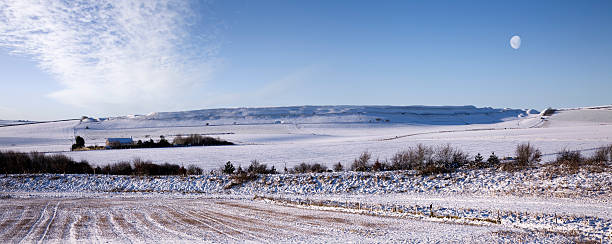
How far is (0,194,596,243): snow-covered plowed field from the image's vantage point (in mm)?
10203

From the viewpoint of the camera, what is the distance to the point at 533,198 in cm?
1573

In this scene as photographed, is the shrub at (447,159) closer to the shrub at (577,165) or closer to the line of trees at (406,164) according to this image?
the line of trees at (406,164)

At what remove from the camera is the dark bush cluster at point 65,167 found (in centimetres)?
2631

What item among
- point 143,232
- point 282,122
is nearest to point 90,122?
point 282,122

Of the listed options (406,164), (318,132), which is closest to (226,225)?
(406,164)

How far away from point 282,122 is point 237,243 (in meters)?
82.8

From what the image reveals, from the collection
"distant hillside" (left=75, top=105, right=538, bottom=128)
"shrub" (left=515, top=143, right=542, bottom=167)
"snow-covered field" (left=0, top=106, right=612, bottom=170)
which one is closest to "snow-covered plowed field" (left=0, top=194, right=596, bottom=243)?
"shrub" (left=515, top=143, right=542, bottom=167)

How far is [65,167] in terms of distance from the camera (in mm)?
27297

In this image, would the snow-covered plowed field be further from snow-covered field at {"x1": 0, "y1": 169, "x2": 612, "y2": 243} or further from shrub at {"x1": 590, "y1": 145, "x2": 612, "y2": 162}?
shrub at {"x1": 590, "y1": 145, "x2": 612, "y2": 162}

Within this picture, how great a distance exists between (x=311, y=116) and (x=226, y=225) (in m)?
88.9

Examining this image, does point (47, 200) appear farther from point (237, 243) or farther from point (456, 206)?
point (456, 206)

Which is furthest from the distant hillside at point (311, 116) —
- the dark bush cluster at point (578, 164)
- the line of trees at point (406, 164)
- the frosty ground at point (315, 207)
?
the dark bush cluster at point (578, 164)

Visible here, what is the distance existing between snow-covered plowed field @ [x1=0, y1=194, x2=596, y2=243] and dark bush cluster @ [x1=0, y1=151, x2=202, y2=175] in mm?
9612

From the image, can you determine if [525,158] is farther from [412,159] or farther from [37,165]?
[37,165]
